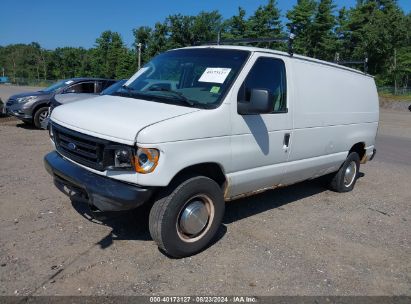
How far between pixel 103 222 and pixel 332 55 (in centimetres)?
4961

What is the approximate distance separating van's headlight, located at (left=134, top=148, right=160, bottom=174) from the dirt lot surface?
0.59 m

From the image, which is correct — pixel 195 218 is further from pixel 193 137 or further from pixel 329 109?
pixel 329 109

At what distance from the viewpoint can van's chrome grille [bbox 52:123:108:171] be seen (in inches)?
144

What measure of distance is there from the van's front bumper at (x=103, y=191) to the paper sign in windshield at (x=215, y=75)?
1.44 meters

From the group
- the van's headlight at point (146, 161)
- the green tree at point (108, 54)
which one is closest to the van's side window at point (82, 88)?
the van's headlight at point (146, 161)

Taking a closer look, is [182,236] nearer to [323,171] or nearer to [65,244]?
[65,244]

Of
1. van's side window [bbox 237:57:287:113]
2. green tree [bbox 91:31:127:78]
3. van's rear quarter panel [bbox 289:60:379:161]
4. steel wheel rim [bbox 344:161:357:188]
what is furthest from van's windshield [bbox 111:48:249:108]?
green tree [bbox 91:31:127:78]

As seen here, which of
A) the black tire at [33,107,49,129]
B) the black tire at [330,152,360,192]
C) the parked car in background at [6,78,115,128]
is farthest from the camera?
the black tire at [33,107,49,129]

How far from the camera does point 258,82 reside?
4531 millimetres

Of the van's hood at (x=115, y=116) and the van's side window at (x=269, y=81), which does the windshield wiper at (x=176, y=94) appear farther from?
the van's side window at (x=269, y=81)

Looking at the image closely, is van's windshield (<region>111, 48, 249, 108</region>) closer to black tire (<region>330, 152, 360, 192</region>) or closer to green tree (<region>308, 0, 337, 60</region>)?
black tire (<region>330, 152, 360, 192</region>)

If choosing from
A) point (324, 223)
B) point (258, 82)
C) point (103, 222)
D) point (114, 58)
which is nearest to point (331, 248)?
point (324, 223)

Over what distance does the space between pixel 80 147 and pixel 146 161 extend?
31.9 inches

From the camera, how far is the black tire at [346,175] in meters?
6.77
